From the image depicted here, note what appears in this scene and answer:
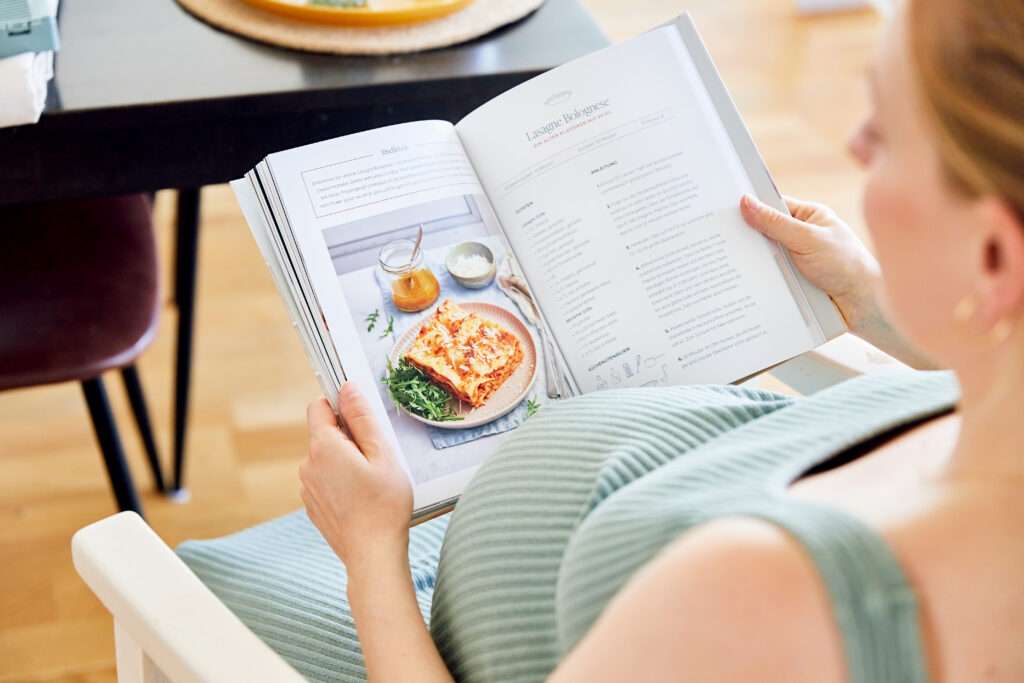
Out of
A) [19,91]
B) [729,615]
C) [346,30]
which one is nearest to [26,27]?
[19,91]

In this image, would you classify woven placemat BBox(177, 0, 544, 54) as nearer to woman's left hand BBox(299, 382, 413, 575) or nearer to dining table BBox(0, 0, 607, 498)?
dining table BBox(0, 0, 607, 498)

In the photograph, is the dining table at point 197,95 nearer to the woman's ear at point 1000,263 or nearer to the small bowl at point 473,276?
the small bowl at point 473,276

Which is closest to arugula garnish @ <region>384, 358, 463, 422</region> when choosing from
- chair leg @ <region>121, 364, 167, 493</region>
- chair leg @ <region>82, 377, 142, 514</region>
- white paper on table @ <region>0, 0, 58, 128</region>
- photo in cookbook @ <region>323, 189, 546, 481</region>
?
photo in cookbook @ <region>323, 189, 546, 481</region>

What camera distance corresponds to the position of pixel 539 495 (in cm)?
71

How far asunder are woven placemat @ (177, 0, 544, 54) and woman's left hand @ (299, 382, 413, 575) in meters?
0.41

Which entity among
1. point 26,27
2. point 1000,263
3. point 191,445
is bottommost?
point 191,445

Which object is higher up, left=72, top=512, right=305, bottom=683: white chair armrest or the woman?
the woman

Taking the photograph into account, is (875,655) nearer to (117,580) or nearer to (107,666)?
(117,580)

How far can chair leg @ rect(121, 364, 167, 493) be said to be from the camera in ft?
4.92

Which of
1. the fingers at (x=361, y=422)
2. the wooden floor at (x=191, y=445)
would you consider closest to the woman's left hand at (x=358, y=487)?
the fingers at (x=361, y=422)

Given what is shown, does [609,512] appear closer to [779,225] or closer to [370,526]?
[370,526]

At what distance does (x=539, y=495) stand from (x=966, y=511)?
0.26 m

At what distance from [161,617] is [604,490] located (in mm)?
280

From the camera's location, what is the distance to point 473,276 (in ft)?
2.86
